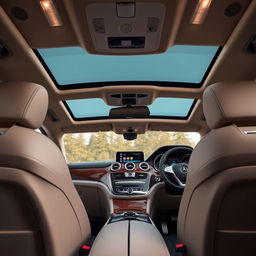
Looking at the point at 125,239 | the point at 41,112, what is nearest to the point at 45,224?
the point at 125,239

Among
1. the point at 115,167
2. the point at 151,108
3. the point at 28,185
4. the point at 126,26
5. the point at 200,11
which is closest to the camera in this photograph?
the point at 28,185

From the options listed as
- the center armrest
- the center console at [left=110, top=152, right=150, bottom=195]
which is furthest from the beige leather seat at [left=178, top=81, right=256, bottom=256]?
the center console at [left=110, top=152, right=150, bottom=195]

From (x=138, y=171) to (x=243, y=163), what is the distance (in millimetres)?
1957

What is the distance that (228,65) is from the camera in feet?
8.84

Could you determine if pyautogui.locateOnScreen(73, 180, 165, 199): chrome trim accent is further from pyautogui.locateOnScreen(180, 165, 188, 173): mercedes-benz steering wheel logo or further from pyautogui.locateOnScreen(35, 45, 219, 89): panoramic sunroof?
pyautogui.locateOnScreen(35, 45, 219, 89): panoramic sunroof

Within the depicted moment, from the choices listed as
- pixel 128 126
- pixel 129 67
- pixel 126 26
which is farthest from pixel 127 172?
pixel 126 26

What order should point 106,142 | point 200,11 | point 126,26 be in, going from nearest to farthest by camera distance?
1. point 200,11
2. point 126,26
3. point 106,142

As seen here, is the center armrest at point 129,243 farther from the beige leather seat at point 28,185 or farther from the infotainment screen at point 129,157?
the infotainment screen at point 129,157

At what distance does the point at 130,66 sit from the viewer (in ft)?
9.89

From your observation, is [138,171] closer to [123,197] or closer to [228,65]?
[123,197]

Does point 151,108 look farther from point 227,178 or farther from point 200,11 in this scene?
point 227,178

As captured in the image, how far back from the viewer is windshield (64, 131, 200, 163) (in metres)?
3.57

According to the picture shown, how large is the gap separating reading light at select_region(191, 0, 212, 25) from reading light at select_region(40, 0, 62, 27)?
1.10 metres

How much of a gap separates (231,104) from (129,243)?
0.80 metres
